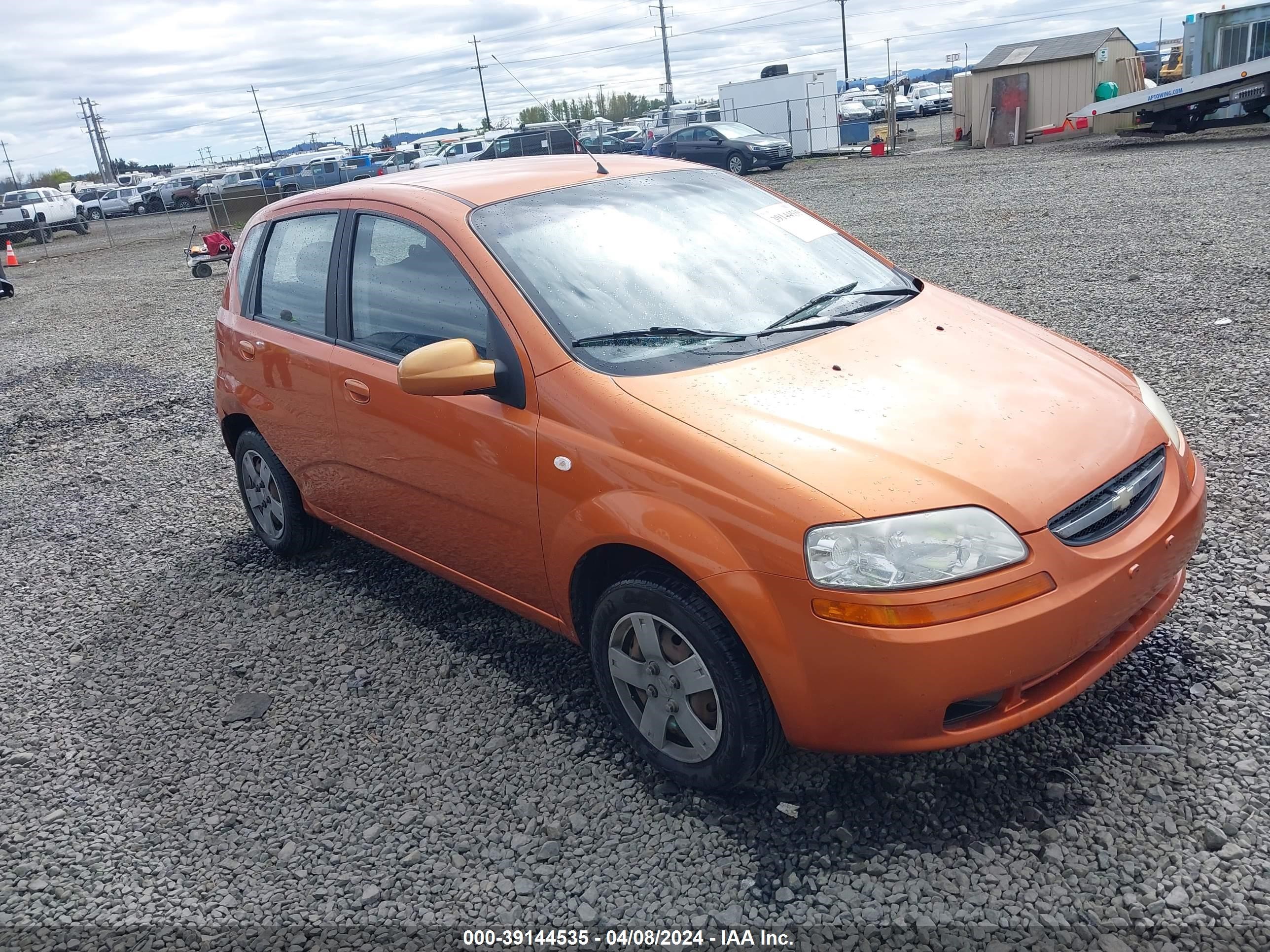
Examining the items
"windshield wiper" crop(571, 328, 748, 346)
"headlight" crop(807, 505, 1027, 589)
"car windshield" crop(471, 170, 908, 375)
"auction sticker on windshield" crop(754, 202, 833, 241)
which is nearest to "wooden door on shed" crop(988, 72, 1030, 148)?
"auction sticker on windshield" crop(754, 202, 833, 241)

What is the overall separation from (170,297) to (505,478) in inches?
586

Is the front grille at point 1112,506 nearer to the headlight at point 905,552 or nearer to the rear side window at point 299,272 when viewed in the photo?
the headlight at point 905,552

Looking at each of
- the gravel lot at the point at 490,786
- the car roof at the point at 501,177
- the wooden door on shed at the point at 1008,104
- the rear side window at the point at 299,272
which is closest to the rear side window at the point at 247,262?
the rear side window at the point at 299,272

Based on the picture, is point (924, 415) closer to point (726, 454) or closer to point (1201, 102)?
point (726, 454)

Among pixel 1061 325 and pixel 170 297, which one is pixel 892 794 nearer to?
pixel 1061 325

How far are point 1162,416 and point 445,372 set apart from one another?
2217 millimetres

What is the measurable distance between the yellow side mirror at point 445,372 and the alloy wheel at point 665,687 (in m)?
0.84

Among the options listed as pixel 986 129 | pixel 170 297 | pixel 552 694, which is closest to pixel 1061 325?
pixel 552 694

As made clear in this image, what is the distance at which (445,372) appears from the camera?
2.90 metres

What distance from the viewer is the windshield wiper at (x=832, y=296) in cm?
319

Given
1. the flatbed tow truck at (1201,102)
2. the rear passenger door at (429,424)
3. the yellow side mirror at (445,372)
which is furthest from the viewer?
the flatbed tow truck at (1201,102)

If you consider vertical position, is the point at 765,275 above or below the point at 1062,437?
above

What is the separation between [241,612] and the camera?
4.34 m

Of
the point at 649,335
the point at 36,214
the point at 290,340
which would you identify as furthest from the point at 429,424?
the point at 36,214
